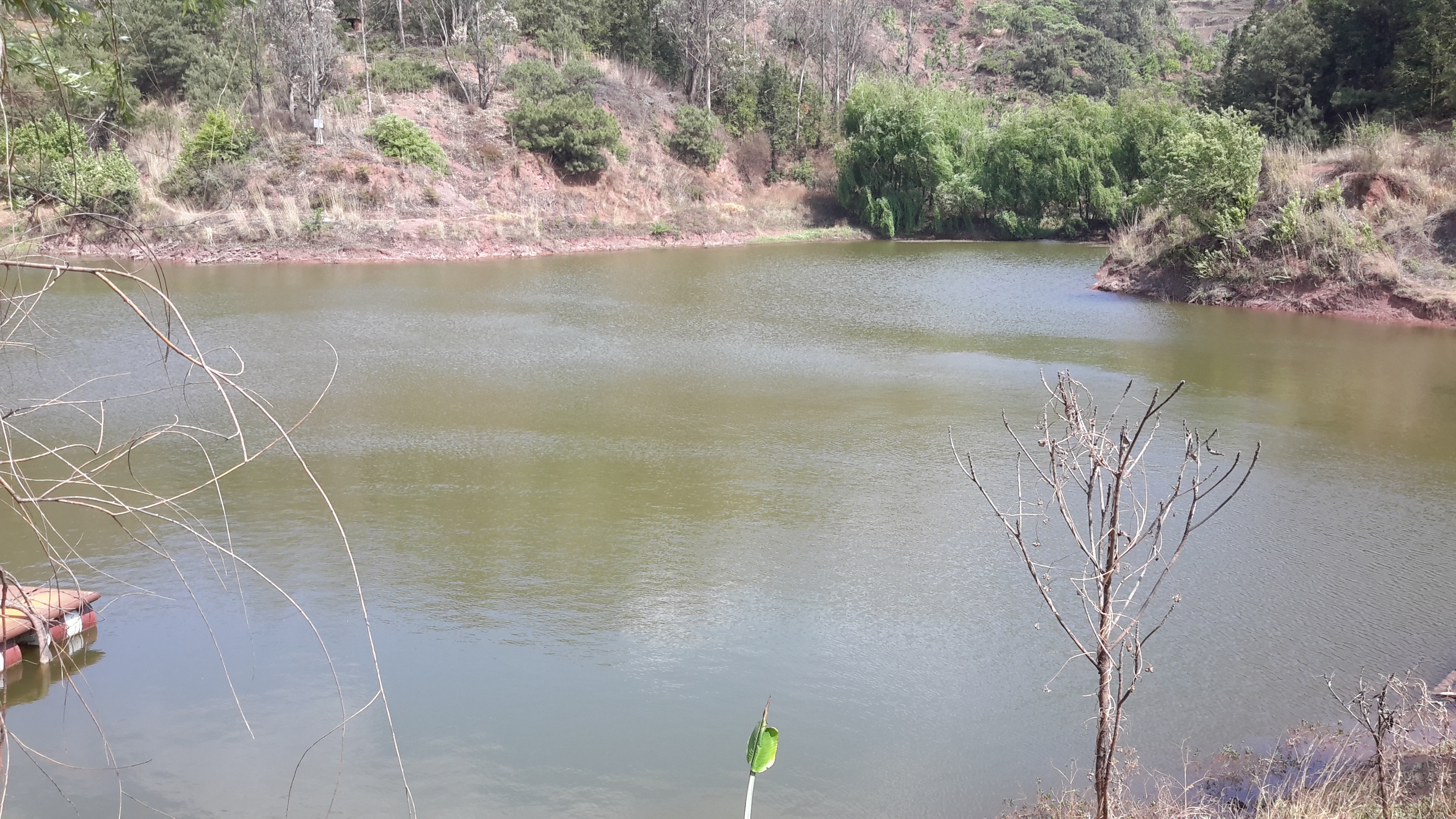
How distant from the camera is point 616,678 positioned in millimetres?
6105

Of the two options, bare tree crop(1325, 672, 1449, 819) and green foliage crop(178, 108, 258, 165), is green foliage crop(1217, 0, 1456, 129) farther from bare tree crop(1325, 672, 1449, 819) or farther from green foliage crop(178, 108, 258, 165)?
green foliage crop(178, 108, 258, 165)

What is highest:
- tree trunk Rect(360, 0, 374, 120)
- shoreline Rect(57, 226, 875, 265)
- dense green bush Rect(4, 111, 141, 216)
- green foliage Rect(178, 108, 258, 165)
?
tree trunk Rect(360, 0, 374, 120)

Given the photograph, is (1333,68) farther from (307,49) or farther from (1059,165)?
(307,49)

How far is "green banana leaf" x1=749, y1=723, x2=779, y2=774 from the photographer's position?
3252 mm

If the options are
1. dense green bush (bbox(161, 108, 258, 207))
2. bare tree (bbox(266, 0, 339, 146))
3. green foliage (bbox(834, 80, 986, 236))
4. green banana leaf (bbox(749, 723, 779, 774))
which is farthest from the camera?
green foliage (bbox(834, 80, 986, 236))

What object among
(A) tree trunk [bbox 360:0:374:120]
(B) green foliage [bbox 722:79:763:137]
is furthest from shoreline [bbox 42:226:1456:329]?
(A) tree trunk [bbox 360:0:374:120]

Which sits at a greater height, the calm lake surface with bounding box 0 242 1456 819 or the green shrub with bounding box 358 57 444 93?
the green shrub with bounding box 358 57 444 93

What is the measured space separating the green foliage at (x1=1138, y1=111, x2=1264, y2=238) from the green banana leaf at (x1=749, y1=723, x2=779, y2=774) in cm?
1934

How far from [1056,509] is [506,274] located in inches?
655

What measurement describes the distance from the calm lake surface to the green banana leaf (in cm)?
179

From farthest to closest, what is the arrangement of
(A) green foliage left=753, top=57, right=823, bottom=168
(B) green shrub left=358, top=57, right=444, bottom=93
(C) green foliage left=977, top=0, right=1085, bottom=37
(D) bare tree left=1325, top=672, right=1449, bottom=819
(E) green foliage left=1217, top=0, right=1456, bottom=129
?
(C) green foliage left=977, top=0, right=1085, bottom=37 < (A) green foliage left=753, top=57, right=823, bottom=168 < (B) green shrub left=358, top=57, right=444, bottom=93 < (E) green foliage left=1217, top=0, right=1456, bottom=129 < (D) bare tree left=1325, top=672, right=1449, bottom=819

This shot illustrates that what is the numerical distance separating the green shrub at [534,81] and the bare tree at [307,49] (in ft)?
17.9

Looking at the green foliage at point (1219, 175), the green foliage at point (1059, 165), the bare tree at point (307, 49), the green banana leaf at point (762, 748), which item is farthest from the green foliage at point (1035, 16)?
the green banana leaf at point (762, 748)

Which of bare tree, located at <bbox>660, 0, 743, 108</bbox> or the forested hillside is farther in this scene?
bare tree, located at <bbox>660, 0, 743, 108</bbox>
